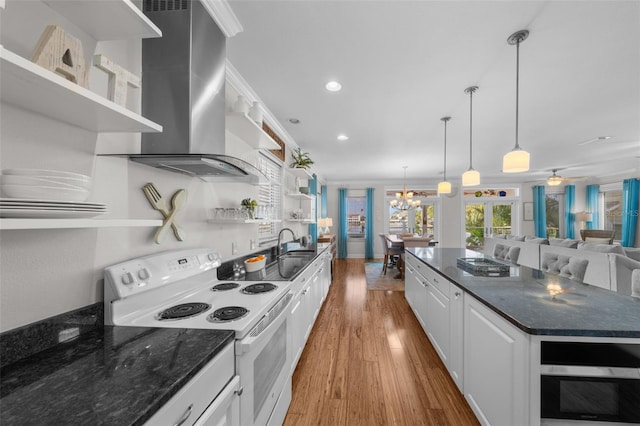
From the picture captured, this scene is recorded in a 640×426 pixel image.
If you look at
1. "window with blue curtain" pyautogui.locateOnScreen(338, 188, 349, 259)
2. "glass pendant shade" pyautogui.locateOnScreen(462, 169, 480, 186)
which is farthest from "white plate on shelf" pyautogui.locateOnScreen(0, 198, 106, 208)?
"window with blue curtain" pyautogui.locateOnScreen(338, 188, 349, 259)

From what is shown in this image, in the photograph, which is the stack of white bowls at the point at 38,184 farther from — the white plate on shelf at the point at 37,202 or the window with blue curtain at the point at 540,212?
the window with blue curtain at the point at 540,212

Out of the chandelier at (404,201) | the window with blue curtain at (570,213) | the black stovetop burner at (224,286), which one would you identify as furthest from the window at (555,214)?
the black stovetop burner at (224,286)

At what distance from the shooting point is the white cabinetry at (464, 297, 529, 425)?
3.71 feet

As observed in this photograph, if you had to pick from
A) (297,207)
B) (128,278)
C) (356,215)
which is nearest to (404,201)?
(356,215)

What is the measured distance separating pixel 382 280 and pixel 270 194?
3.12 metres

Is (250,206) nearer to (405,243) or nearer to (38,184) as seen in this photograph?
(38,184)

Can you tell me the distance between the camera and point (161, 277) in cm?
129

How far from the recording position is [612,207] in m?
7.38

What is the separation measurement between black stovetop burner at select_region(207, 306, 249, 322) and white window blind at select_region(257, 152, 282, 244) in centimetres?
164

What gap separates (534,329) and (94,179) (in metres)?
2.00

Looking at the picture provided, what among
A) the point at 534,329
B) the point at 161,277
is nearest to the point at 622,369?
the point at 534,329

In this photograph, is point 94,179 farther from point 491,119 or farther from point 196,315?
point 491,119

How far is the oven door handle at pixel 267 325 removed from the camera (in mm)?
1041

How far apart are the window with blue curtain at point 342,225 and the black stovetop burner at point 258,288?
6.50 m
